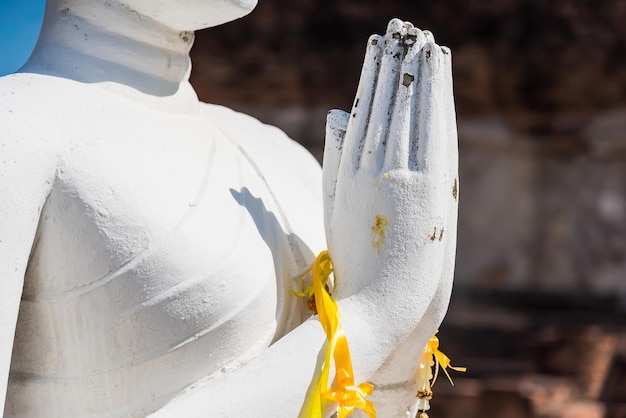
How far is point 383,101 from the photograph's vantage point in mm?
1776

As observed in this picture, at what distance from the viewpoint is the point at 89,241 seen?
5.46 ft

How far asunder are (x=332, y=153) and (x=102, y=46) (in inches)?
14.4

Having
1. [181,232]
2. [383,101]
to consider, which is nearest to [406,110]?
[383,101]

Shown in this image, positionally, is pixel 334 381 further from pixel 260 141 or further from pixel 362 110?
pixel 260 141

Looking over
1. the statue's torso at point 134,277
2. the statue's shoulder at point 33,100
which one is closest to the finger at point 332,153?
the statue's torso at point 134,277

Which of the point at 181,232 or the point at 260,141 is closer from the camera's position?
the point at 181,232

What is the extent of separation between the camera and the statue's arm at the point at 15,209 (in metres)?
1.61

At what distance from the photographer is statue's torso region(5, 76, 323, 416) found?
1.67 metres

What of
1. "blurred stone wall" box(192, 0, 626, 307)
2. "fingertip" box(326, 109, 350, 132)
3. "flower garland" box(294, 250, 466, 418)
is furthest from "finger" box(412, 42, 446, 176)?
"blurred stone wall" box(192, 0, 626, 307)

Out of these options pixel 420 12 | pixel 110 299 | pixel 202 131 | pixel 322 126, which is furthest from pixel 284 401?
pixel 420 12

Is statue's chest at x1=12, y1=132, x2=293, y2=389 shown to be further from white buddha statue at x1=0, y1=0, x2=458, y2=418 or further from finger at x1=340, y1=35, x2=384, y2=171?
finger at x1=340, y1=35, x2=384, y2=171

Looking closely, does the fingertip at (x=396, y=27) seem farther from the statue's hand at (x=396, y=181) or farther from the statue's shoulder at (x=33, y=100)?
the statue's shoulder at (x=33, y=100)

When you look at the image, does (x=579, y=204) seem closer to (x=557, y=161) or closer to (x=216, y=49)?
(x=557, y=161)

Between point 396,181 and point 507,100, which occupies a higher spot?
point 507,100
